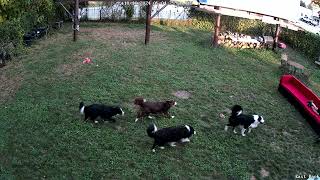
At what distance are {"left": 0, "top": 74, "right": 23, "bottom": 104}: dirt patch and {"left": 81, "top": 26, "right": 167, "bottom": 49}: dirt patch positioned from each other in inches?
214

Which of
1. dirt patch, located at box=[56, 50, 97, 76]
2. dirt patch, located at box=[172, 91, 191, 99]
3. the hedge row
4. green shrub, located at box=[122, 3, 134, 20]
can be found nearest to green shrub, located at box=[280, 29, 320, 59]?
the hedge row

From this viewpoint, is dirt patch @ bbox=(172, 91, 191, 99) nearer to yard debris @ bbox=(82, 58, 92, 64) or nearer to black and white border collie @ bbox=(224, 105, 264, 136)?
black and white border collie @ bbox=(224, 105, 264, 136)

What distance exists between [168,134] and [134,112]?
2.35 meters

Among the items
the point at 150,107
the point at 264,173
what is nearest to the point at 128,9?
the point at 150,107

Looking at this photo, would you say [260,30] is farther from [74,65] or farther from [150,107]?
[150,107]

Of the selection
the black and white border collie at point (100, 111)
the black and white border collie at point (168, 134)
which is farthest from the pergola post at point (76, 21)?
the black and white border collie at point (168, 134)

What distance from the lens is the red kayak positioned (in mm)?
11977

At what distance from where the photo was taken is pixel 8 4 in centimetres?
1742

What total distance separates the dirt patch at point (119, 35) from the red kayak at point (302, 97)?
7700mm

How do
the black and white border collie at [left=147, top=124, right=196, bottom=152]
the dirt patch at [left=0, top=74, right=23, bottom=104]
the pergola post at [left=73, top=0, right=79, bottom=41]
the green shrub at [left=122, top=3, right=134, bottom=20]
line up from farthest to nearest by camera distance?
the green shrub at [left=122, top=3, right=134, bottom=20]
the pergola post at [left=73, top=0, right=79, bottom=41]
the dirt patch at [left=0, top=74, right=23, bottom=104]
the black and white border collie at [left=147, top=124, right=196, bottom=152]

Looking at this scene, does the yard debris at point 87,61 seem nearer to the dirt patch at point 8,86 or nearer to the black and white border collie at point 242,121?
the dirt patch at point 8,86

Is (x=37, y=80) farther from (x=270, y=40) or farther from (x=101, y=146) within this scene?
(x=270, y=40)

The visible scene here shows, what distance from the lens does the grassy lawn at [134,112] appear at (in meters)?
9.25

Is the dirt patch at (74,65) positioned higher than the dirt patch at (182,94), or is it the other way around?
the dirt patch at (74,65)
